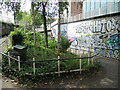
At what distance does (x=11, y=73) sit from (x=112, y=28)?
887 cm

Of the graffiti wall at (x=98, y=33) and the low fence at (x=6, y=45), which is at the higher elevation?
the graffiti wall at (x=98, y=33)

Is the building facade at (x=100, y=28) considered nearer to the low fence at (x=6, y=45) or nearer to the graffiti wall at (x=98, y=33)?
the graffiti wall at (x=98, y=33)

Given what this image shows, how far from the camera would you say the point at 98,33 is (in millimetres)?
11578

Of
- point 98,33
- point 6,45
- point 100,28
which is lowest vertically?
point 6,45

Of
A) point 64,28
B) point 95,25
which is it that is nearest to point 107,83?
point 95,25

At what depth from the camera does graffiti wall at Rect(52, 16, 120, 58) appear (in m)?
9.66

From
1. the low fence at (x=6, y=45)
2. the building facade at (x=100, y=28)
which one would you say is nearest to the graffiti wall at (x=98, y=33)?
the building facade at (x=100, y=28)

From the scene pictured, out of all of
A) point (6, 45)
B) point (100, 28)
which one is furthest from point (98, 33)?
point (6, 45)

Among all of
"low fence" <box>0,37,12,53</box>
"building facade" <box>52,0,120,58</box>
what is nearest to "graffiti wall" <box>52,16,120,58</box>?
"building facade" <box>52,0,120,58</box>

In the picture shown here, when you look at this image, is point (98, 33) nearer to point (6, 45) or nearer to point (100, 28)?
point (100, 28)

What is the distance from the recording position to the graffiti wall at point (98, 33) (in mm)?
9656

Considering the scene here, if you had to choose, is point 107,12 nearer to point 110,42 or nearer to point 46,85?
point 110,42

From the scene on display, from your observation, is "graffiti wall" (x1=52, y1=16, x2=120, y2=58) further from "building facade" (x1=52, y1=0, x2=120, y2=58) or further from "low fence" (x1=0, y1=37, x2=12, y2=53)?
"low fence" (x1=0, y1=37, x2=12, y2=53)

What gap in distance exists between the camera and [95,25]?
39.2ft
